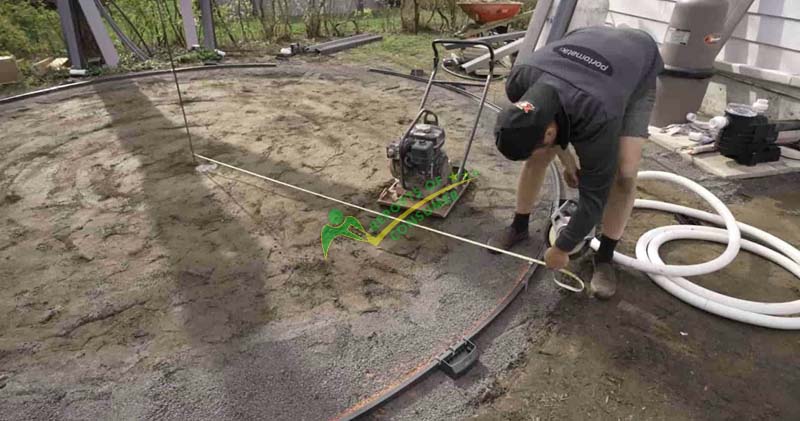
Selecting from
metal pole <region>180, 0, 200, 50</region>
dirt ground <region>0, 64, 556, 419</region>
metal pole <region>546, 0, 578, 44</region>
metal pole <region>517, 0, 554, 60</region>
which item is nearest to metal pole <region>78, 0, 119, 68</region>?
metal pole <region>180, 0, 200, 50</region>

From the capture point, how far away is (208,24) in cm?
697

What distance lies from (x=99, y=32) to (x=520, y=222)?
19.3ft

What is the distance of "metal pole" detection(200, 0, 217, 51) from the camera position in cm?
686

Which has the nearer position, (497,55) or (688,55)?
(688,55)

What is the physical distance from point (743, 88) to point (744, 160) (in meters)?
1.10

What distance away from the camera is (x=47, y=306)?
238cm

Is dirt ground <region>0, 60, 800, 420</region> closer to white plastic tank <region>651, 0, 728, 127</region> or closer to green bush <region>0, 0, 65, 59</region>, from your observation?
white plastic tank <region>651, 0, 728, 127</region>

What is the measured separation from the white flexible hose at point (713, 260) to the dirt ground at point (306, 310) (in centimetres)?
6

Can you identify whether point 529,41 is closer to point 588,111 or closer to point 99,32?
point 588,111

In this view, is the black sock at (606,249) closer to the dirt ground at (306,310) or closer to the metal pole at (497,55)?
the dirt ground at (306,310)

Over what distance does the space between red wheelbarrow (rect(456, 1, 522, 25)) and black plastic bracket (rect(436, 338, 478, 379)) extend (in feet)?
20.9

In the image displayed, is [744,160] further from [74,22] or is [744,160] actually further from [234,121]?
[74,22]

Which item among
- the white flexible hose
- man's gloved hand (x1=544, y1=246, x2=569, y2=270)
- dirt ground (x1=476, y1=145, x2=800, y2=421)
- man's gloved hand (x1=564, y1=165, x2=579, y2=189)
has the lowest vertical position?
dirt ground (x1=476, y1=145, x2=800, y2=421)

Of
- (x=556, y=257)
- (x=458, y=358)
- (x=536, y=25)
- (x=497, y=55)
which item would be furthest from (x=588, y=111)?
(x=497, y=55)
